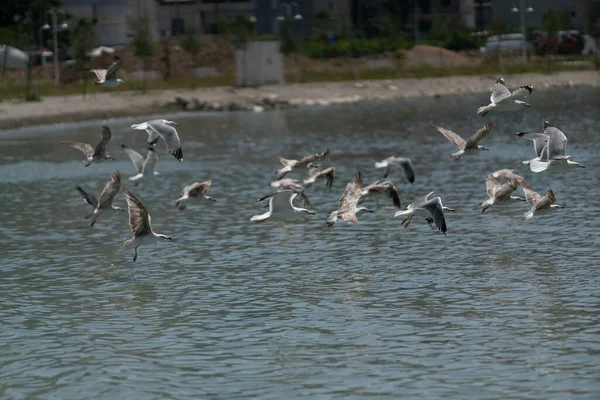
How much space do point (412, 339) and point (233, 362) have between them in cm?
233

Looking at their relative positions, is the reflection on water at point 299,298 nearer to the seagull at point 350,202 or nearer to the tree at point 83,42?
the seagull at point 350,202

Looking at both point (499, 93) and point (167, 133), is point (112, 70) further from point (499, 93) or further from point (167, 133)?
point (499, 93)

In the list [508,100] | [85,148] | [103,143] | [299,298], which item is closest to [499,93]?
[508,100]

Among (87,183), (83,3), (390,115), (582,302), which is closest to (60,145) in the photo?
(87,183)

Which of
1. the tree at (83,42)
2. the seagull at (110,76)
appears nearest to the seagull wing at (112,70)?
the seagull at (110,76)

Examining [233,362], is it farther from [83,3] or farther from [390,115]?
[83,3]

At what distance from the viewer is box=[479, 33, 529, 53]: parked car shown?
91688 millimetres

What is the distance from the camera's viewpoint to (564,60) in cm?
9031

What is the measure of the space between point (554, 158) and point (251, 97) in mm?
47256

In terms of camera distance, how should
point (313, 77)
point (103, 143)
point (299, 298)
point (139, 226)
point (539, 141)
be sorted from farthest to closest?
point (313, 77), point (103, 143), point (539, 141), point (139, 226), point (299, 298)

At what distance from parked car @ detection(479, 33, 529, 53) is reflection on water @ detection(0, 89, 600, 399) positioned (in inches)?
2301

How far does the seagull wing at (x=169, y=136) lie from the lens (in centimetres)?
1967

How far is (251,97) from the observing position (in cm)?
6619

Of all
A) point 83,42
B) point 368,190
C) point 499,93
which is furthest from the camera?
point 83,42
